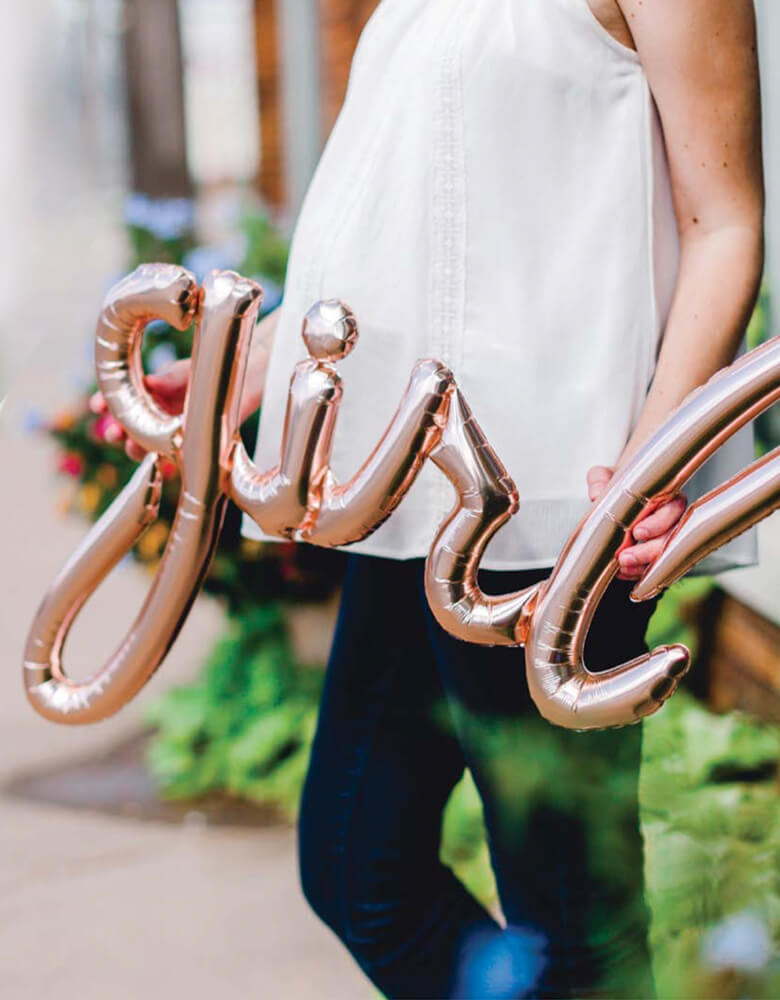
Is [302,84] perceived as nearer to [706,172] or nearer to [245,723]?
[245,723]

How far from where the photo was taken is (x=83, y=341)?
9.37ft

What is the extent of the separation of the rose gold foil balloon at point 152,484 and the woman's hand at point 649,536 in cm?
34

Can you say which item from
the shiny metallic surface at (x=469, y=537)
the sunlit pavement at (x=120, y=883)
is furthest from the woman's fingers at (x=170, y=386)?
the sunlit pavement at (x=120, y=883)

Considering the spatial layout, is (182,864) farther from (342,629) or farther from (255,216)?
(255,216)

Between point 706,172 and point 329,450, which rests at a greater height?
point 706,172

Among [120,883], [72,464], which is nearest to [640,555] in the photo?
[120,883]

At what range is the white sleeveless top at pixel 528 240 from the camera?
99 cm

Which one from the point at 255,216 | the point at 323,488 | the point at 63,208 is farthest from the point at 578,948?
the point at 63,208

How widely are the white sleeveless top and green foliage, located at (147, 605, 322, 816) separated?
5.12ft

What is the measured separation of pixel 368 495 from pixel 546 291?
0.79ft

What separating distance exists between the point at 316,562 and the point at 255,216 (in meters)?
1.05

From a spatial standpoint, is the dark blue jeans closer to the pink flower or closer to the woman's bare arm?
the woman's bare arm

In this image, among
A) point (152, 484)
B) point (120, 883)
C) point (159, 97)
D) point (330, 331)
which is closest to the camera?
point (330, 331)

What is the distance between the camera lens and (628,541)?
34.2 inches
